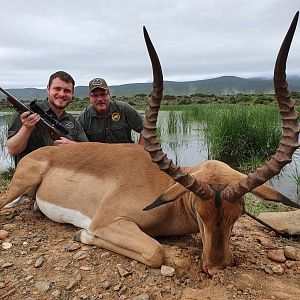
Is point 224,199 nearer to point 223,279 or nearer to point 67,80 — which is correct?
point 223,279

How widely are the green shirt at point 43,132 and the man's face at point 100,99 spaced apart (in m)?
0.73

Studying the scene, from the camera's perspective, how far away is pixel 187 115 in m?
22.8

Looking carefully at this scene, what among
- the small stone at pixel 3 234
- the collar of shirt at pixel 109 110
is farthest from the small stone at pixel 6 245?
the collar of shirt at pixel 109 110

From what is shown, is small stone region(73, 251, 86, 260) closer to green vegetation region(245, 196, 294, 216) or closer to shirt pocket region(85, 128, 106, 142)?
green vegetation region(245, 196, 294, 216)

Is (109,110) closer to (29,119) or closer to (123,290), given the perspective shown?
(29,119)

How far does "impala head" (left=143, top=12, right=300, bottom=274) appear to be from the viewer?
3662 mm

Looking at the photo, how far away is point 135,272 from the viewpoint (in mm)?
4270

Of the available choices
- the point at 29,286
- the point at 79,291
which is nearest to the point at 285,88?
the point at 79,291

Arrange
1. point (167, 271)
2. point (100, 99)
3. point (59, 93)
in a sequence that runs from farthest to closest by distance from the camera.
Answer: point (100, 99) < point (59, 93) < point (167, 271)

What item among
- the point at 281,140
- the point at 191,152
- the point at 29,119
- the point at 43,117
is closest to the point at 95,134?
the point at 43,117

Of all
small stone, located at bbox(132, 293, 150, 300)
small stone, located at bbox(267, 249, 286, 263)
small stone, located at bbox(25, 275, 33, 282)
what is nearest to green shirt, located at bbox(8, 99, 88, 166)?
small stone, located at bbox(25, 275, 33, 282)

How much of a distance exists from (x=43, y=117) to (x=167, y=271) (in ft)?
14.8

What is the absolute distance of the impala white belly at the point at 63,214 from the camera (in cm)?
550

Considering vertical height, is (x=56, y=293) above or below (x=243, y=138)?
above
